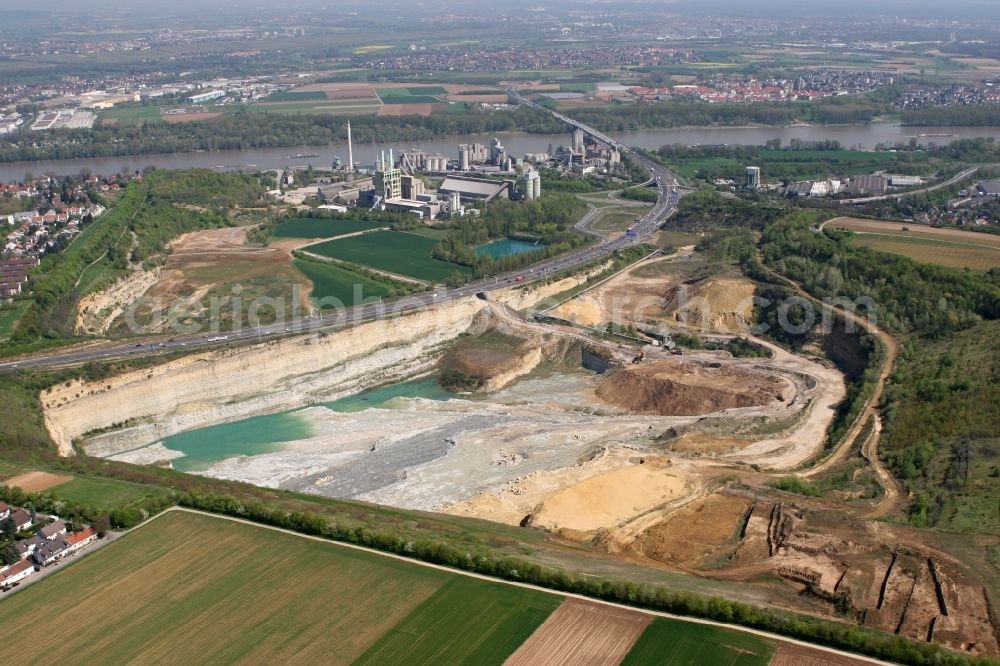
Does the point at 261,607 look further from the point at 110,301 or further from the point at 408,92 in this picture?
the point at 408,92

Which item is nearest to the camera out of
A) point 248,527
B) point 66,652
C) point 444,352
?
point 66,652

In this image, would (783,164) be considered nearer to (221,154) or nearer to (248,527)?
(221,154)

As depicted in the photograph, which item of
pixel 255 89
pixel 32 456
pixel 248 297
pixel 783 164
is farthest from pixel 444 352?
pixel 255 89

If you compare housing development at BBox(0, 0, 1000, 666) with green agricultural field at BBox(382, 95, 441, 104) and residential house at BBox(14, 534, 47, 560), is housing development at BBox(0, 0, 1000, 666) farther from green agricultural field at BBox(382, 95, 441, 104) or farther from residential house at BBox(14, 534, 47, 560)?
green agricultural field at BBox(382, 95, 441, 104)

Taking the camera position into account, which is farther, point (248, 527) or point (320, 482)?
point (320, 482)

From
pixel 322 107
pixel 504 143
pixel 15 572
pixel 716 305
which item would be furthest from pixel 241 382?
pixel 322 107
